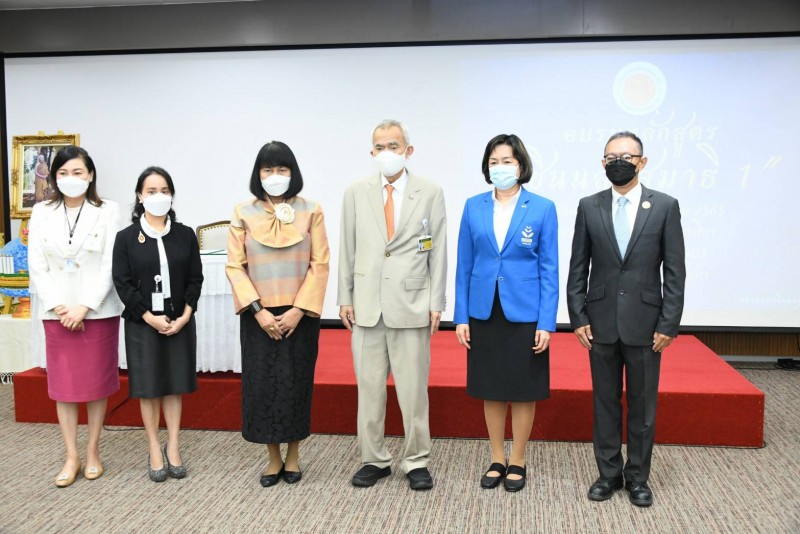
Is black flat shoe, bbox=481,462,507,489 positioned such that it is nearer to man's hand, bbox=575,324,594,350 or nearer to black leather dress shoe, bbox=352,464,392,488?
black leather dress shoe, bbox=352,464,392,488

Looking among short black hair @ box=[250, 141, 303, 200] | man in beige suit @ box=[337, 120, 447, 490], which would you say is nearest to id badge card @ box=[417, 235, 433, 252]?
man in beige suit @ box=[337, 120, 447, 490]

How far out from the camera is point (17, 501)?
112 inches

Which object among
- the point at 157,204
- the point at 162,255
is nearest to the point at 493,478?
the point at 162,255

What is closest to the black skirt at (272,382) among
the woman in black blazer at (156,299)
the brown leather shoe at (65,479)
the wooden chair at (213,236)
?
the woman in black blazer at (156,299)

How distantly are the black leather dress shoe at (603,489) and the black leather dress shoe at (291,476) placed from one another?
4.02ft

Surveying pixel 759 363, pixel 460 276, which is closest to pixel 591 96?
pixel 759 363

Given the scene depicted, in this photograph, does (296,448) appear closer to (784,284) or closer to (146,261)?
(146,261)

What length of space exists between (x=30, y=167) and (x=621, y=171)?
4968 mm

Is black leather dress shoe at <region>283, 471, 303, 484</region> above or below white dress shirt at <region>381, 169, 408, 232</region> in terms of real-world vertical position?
below

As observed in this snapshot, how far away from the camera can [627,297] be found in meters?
2.66

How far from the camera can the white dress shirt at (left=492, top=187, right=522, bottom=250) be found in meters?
2.78

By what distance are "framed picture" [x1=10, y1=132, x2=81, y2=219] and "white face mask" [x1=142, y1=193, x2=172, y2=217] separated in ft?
10.6

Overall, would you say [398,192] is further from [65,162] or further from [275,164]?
[65,162]

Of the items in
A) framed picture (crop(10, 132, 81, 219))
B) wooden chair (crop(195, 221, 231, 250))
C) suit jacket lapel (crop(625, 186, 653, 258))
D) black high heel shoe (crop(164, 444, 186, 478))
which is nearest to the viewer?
suit jacket lapel (crop(625, 186, 653, 258))
